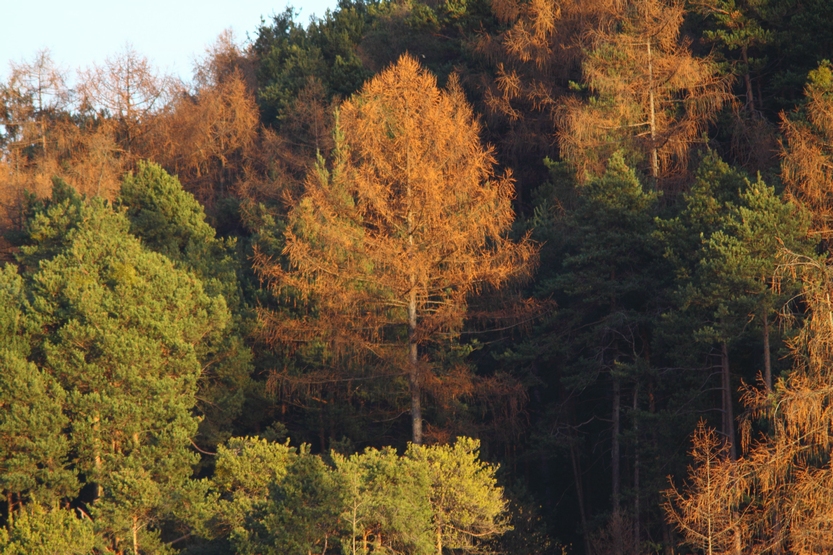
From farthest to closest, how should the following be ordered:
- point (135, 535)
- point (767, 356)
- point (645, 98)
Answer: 1. point (645, 98)
2. point (135, 535)
3. point (767, 356)

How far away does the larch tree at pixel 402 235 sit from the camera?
20.0m

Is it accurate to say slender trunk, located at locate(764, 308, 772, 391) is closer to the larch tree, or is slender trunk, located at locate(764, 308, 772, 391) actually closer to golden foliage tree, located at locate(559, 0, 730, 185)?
the larch tree

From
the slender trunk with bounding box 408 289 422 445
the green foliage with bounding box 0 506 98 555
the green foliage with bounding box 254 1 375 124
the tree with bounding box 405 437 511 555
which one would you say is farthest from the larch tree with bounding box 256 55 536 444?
the green foliage with bounding box 254 1 375 124

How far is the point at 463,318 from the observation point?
2017cm

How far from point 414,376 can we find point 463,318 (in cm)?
160

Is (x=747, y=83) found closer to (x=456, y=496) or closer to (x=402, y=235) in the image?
(x=402, y=235)

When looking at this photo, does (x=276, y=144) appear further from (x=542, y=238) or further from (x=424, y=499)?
(x=424, y=499)

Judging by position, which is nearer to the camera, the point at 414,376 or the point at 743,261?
the point at 743,261

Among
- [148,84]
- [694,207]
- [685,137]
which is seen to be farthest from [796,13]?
[148,84]

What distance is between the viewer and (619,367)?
2128cm

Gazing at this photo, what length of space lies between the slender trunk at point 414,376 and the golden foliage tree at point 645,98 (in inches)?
306

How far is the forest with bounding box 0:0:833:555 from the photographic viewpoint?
1738 cm

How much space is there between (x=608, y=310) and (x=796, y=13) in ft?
34.0

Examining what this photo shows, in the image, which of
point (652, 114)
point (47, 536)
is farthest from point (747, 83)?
point (47, 536)
